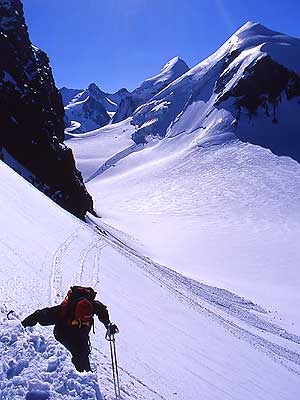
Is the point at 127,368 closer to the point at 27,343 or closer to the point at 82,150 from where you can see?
the point at 27,343

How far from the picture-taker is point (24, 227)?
1670cm

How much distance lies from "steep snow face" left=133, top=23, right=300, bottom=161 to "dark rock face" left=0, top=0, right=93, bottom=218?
51.4 m

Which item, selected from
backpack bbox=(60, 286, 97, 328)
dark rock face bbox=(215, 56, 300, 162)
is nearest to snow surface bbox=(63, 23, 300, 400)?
dark rock face bbox=(215, 56, 300, 162)

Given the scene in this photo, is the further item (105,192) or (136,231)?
(105,192)

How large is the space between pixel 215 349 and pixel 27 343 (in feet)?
30.8

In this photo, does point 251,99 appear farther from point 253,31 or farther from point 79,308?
point 79,308

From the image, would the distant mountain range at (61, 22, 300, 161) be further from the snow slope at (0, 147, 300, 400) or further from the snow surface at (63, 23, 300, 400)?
the snow slope at (0, 147, 300, 400)

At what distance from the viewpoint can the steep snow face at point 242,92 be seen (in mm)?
95062

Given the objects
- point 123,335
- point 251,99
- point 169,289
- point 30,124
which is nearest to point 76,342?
point 123,335

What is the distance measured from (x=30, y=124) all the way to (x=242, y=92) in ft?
215

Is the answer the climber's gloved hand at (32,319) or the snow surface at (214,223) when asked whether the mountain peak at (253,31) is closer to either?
the snow surface at (214,223)

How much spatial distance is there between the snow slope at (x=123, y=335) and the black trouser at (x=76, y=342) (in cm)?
16

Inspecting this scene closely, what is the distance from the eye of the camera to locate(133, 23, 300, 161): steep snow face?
312 feet

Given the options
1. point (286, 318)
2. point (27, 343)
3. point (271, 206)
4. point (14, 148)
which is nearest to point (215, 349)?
point (27, 343)
